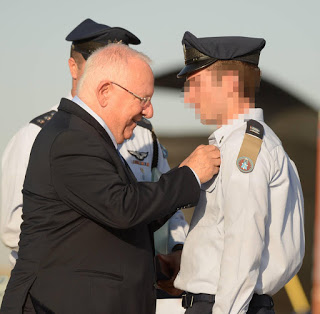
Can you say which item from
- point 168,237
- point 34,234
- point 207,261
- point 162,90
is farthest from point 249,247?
point 162,90

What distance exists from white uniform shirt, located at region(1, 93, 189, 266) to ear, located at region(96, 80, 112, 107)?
1.00 m

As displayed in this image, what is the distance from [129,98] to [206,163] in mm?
385

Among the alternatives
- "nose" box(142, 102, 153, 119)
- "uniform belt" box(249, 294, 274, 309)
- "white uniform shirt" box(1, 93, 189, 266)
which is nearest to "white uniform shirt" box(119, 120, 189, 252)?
"white uniform shirt" box(1, 93, 189, 266)

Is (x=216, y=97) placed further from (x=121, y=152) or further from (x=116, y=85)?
(x=121, y=152)

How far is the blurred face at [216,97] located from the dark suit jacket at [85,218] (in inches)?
9.0

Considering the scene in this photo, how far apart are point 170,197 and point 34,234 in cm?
52

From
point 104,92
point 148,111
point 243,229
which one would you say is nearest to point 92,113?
point 104,92

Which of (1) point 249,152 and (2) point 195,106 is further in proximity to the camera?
(2) point 195,106

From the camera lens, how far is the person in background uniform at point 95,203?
2.58 metres

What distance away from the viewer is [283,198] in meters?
2.67

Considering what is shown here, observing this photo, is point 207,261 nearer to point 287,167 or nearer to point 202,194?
point 202,194

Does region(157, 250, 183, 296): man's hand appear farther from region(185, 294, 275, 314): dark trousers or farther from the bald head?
the bald head

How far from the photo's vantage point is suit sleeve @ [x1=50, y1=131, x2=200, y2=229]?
2553mm

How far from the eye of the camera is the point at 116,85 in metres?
2.77
